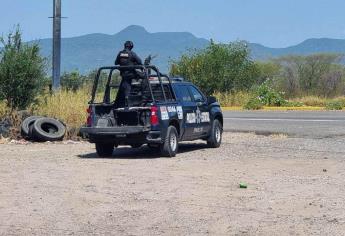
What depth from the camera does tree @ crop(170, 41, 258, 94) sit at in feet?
140

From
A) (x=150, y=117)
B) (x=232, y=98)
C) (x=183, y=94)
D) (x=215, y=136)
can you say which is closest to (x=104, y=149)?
(x=150, y=117)

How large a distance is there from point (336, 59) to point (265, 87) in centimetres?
3806

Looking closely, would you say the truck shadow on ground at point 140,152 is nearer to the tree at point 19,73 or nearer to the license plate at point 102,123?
the license plate at point 102,123

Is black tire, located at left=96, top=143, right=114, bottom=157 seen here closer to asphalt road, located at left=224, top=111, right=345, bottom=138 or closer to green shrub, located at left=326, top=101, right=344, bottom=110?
asphalt road, located at left=224, top=111, right=345, bottom=138

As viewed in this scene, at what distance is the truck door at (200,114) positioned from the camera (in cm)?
1852

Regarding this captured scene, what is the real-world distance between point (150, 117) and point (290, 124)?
12543 mm

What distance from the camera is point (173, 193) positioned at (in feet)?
38.2

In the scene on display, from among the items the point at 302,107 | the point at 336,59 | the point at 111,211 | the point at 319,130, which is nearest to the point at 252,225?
the point at 111,211

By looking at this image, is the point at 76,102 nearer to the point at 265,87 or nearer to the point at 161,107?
the point at 161,107

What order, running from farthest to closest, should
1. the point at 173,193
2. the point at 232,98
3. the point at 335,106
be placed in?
the point at 232,98
the point at 335,106
the point at 173,193

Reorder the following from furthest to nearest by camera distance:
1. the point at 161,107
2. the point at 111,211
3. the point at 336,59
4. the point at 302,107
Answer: the point at 336,59
the point at 302,107
the point at 161,107
the point at 111,211

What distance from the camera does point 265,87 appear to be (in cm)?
4184

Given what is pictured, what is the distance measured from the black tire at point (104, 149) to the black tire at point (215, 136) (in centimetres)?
287

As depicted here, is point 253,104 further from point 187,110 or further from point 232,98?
point 187,110
